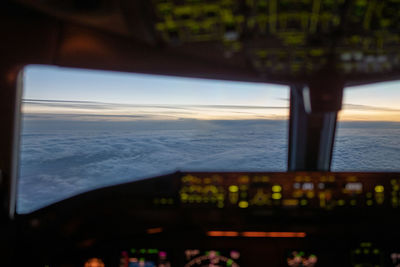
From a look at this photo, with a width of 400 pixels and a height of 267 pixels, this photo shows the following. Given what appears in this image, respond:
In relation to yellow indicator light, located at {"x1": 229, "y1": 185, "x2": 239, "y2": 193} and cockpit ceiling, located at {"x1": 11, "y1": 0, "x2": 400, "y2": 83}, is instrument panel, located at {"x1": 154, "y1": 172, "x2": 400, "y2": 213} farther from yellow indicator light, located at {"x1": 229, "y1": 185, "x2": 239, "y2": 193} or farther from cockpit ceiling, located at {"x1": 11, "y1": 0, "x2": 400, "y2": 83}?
cockpit ceiling, located at {"x1": 11, "y1": 0, "x2": 400, "y2": 83}

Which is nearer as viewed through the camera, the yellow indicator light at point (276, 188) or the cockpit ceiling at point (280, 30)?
the cockpit ceiling at point (280, 30)

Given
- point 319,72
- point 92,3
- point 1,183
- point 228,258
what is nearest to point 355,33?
point 319,72

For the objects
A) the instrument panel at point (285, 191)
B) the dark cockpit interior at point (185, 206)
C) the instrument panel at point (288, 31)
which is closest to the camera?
the instrument panel at point (288, 31)

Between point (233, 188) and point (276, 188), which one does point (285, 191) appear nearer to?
point (276, 188)

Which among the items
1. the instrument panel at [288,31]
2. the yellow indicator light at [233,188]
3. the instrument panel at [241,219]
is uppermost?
the instrument panel at [288,31]

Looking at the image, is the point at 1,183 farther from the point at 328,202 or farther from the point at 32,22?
the point at 328,202

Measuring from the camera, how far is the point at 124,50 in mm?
1485

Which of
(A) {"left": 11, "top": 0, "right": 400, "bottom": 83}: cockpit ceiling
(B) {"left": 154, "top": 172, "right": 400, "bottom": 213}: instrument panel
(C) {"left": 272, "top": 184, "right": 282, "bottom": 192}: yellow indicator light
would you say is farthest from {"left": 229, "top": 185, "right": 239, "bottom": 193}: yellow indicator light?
(A) {"left": 11, "top": 0, "right": 400, "bottom": 83}: cockpit ceiling

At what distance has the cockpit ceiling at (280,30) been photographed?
2.47 feet

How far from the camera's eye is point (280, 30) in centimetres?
85

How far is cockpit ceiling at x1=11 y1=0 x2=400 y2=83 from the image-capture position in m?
0.75

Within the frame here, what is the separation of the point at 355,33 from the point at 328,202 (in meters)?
0.89

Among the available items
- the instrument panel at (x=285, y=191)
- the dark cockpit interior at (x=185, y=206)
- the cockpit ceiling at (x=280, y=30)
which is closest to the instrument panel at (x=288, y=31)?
the cockpit ceiling at (x=280, y=30)

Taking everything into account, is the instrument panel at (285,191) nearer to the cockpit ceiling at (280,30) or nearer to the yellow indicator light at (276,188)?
the yellow indicator light at (276,188)
